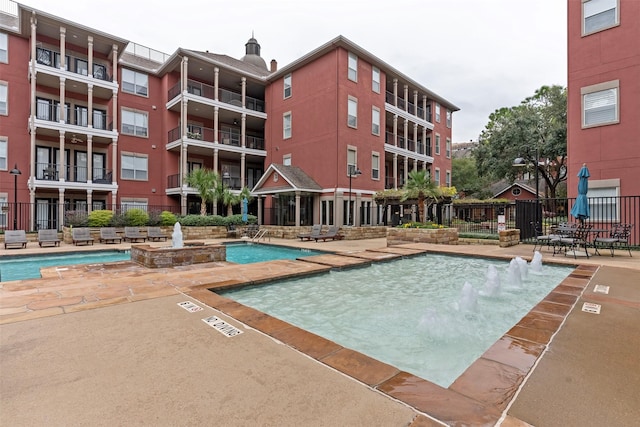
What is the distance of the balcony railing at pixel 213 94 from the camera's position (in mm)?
22984

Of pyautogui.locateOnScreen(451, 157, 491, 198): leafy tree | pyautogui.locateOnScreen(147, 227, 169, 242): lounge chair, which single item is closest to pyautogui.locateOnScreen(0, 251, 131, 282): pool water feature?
pyautogui.locateOnScreen(147, 227, 169, 242): lounge chair

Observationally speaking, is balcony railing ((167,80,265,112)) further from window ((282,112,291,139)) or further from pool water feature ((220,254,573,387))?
pool water feature ((220,254,573,387))

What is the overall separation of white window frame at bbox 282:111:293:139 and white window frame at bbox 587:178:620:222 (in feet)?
58.0

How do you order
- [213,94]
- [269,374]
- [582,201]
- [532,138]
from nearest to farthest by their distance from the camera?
1. [269,374]
2. [582,201]
3. [213,94]
4. [532,138]

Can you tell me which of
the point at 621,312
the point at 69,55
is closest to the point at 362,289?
the point at 621,312

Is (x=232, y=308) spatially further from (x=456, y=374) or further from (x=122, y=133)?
(x=122, y=133)

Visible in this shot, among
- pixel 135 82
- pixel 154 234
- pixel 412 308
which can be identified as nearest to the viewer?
pixel 412 308

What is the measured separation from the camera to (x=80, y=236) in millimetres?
14484

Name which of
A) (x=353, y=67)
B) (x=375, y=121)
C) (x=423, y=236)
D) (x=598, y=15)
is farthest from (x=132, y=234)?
(x=598, y=15)

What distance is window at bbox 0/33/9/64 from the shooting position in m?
18.8

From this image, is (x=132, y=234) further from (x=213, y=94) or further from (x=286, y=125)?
(x=213, y=94)

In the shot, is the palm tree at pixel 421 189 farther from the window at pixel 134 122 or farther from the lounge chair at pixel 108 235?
the window at pixel 134 122

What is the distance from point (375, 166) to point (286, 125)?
741cm

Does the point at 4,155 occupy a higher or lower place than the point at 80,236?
higher
